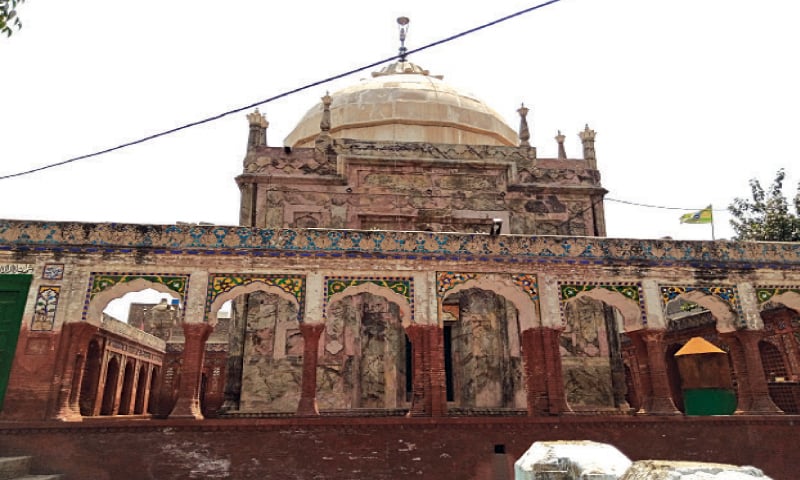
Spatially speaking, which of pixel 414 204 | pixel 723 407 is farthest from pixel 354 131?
pixel 723 407

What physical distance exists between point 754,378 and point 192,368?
459 inches

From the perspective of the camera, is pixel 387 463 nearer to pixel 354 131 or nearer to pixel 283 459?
pixel 283 459

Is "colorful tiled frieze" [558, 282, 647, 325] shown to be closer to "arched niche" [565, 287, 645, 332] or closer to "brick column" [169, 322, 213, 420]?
"arched niche" [565, 287, 645, 332]

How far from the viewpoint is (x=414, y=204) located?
16547 millimetres

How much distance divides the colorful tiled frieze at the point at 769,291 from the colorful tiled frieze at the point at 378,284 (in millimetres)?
7922

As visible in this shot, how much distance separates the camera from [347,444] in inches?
417

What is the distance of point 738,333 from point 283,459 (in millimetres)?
9993

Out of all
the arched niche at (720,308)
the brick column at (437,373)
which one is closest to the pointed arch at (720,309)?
the arched niche at (720,308)

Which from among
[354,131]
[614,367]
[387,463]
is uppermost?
[354,131]

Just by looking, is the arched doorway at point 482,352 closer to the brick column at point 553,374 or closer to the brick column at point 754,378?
the brick column at point 553,374

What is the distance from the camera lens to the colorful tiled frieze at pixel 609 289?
1265 cm

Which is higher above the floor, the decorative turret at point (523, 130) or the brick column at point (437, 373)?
the decorative turret at point (523, 130)

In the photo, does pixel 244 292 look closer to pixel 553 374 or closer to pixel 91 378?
pixel 553 374

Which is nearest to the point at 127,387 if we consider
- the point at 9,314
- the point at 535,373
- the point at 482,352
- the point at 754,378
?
the point at 9,314
